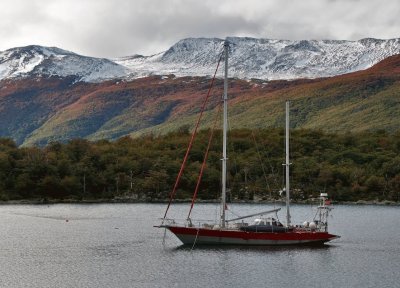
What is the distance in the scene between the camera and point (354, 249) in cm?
8081

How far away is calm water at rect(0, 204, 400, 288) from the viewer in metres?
61.4

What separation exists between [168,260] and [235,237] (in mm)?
9195

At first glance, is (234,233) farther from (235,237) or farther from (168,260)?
(168,260)

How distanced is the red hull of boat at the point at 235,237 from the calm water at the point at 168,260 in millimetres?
1052


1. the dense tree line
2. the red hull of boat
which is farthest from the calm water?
the dense tree line

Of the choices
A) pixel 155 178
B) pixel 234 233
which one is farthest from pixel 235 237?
pixel 155 178

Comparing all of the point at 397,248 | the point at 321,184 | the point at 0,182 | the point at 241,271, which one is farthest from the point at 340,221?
the point at 0,182

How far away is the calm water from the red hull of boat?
1.05 metres

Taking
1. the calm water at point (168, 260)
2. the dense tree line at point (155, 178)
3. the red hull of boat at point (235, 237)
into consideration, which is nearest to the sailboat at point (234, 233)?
the red hull of boat at point (235, 237)

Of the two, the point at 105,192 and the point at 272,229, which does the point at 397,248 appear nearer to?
the point at 272,229

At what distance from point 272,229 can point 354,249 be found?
11.1 meters

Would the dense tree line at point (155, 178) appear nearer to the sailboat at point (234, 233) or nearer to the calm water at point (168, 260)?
the calm water at point (168, 260)

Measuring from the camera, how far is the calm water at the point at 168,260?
61.4m

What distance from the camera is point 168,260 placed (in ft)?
231
